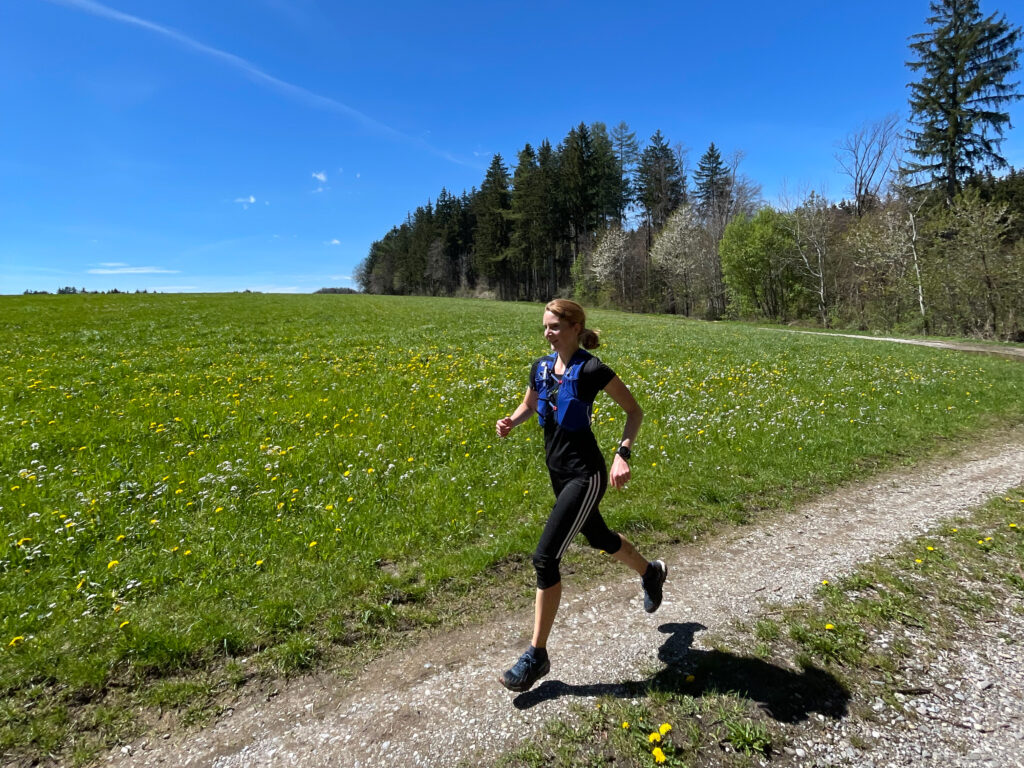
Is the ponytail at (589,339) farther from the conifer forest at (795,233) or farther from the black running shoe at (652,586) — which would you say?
the conifer forest at (795,233)

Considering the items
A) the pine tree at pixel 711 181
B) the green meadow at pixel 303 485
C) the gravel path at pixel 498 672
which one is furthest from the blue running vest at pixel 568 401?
the pine tree at pixel 711 181

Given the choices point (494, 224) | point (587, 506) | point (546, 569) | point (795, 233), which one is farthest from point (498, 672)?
point (494, 224)

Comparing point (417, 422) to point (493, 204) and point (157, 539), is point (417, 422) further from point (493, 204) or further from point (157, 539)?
point (493, 204)

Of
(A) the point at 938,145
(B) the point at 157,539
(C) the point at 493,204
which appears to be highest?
(C) the point at 493,204

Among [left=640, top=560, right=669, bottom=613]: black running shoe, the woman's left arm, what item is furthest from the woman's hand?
[left=640, top=560, right=669, bottom=613]: black running shoe

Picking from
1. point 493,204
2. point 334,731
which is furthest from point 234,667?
point 493,204

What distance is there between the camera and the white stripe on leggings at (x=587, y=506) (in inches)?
132

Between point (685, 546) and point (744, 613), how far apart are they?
1187 millimetres

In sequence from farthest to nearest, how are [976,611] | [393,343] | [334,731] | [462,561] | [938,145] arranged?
[938,145], [393,343], [462,561], [976,611], [334,731]

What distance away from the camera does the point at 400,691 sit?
325 centimetres

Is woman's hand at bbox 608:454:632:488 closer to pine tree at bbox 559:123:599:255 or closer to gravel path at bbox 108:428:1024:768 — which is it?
gravel path at bbox 108:428:1024:768

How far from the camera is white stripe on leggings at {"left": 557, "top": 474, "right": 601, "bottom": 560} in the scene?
11.0ft

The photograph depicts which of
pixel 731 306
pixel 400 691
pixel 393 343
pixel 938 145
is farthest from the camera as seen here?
pixel 731 306

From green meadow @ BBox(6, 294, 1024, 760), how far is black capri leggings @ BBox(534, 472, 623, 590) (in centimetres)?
136
